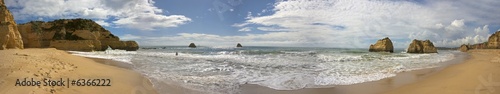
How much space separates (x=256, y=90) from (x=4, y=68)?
250 inches

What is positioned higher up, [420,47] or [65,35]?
[65,35]

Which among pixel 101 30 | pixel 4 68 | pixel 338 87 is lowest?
pixel 338 87

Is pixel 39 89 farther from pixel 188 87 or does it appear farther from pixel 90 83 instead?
pixel 188 87

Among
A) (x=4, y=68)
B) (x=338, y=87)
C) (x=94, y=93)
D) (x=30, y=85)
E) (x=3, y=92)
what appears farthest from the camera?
(x=338, y=87)

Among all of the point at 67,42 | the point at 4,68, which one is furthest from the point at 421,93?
the point at 67,42

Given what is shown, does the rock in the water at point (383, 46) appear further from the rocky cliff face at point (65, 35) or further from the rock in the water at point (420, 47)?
the rocky cliff face at point (65, 35)

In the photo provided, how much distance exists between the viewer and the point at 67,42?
3941cm

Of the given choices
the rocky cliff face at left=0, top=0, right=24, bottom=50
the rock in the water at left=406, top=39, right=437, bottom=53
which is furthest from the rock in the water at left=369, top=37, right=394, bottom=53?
the rocky cliff face at left=0, top=0, right=24, bottom=50

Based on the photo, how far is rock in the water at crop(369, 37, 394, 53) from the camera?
190 ft

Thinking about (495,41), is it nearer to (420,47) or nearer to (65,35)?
(420,47)

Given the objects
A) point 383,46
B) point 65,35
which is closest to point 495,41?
point 383,46

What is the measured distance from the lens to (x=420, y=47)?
180 feet

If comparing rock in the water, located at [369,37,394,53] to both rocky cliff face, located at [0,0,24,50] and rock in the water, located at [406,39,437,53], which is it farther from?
rocky cliff face, located at [0,0,24,50]

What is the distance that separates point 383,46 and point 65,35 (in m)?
54.1
